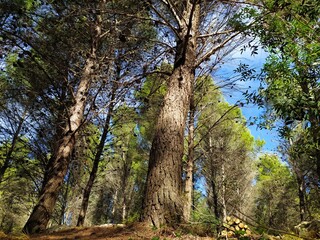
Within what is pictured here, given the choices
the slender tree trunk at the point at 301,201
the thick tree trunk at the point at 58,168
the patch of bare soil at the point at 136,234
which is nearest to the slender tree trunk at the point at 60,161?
the thick tree trunk at the point at 58,168

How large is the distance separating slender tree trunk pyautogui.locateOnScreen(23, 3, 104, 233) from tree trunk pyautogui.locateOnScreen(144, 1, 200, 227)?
1.67 meters

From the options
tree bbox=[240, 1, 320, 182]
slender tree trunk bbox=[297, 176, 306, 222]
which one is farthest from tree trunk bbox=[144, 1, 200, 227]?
slender tree trunk bbox=[297, 176, 306, 222]

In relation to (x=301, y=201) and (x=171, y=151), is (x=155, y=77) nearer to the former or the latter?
(x=171, y=151)

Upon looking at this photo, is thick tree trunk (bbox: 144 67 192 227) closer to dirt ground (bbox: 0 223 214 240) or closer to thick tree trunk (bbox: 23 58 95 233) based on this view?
dirt ground (bbox: 0 223 214 240)

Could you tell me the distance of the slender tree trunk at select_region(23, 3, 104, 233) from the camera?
159 inches

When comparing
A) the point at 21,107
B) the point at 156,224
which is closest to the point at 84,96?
the point at 156,224

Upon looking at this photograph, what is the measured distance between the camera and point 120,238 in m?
2.47

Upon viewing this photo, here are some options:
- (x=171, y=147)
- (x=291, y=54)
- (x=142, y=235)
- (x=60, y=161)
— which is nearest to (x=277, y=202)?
(x=291, y=54)

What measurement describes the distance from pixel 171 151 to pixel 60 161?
251 centimetres

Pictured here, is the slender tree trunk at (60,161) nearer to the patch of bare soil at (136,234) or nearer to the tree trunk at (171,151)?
the patch of bare soil at (136,234)

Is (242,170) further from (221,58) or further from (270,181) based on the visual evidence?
(221,58)

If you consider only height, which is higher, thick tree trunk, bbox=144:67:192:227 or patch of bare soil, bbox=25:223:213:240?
thick tree trunk, bbox=144:67:192:227

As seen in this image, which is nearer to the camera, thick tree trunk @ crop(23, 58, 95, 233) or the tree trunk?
the tree trunk

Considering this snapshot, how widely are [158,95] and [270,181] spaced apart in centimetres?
1256
